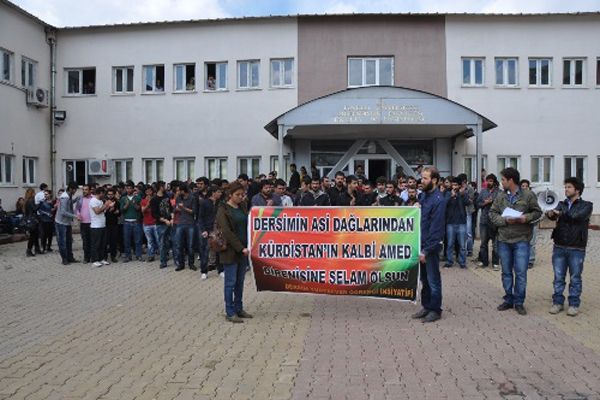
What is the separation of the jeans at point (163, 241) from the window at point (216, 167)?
10540 millimetres

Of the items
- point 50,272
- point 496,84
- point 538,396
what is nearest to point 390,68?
point 496,84

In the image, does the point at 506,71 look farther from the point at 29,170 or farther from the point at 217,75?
the point at 29,170

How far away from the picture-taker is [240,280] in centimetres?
811

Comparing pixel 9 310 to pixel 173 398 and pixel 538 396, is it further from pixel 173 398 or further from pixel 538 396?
pixel 538 396

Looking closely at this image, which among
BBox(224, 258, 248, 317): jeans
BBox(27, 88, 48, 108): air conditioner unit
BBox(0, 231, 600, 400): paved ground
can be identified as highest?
BBox(27, 88, 48, 108): air conditioner unit

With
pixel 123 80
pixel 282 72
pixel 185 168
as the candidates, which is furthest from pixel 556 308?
pixel 123 80

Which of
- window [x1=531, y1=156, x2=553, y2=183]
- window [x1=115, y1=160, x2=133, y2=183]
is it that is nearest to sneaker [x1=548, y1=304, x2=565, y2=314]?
window [x1=531, y1=156, x2=553, y2=183]

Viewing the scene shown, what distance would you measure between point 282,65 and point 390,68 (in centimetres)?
442

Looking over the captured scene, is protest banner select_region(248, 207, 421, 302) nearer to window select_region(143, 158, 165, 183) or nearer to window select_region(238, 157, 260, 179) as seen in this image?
window select_region(238, 157, 260, 179)

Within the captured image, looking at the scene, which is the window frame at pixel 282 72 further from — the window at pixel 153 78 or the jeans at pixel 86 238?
the jeans at pixel 86 238

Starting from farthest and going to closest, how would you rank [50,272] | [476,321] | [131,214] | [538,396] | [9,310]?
[131,214] < [50,272] < [9,310] < [476,321] < [538,396]

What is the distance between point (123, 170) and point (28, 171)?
149 inches

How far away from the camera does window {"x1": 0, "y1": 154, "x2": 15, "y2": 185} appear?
22.2 metres

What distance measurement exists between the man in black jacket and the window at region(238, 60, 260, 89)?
17669 mm
